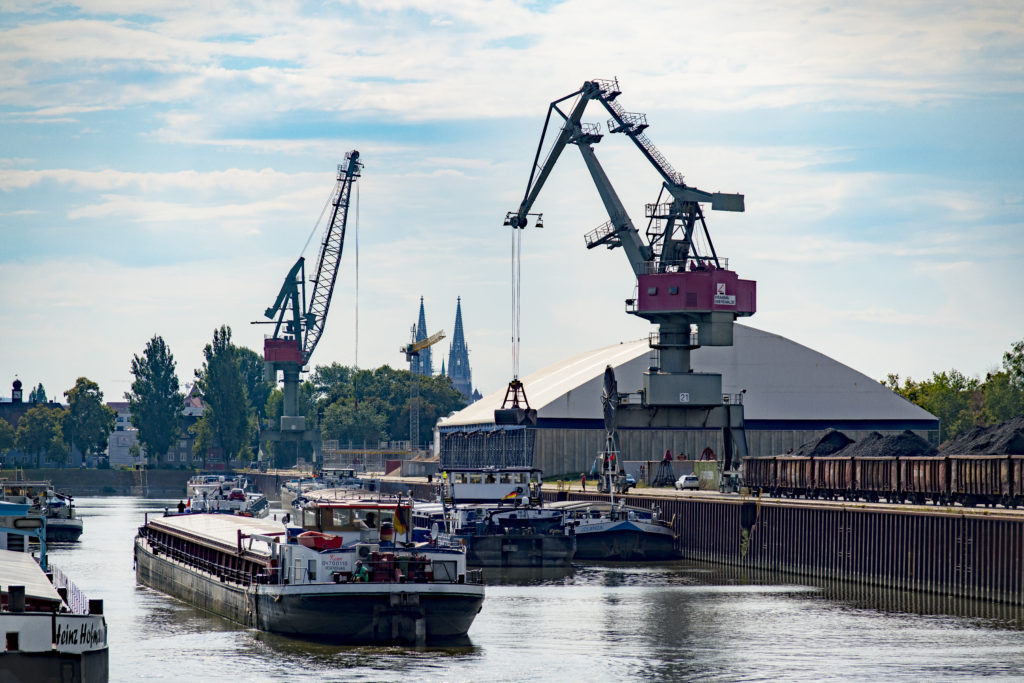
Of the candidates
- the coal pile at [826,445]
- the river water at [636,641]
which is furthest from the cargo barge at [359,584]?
the coal pile at [826,445]

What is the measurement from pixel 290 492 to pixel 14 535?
300 ft

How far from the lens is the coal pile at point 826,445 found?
106 m

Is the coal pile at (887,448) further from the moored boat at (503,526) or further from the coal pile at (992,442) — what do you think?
the moored boat at (503,526)

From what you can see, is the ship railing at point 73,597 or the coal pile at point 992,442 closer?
the ship railing at point 73,597

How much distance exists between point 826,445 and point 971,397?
278ft

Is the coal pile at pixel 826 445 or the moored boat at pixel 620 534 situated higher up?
the coal pile at pixel 826 445

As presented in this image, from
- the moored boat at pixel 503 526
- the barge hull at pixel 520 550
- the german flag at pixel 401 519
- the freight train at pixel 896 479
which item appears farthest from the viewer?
the moored boat at pixel 503 526

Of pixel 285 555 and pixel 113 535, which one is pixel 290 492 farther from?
pixel 285 555

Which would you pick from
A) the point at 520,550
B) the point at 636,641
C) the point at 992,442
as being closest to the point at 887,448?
→ the point at 992,442

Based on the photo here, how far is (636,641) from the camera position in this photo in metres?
51.0

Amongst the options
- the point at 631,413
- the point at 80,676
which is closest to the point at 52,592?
the point at 80,676

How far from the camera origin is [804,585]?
71.1m

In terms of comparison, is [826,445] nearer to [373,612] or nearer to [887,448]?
[887,448]

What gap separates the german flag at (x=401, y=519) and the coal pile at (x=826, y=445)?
201 ft
